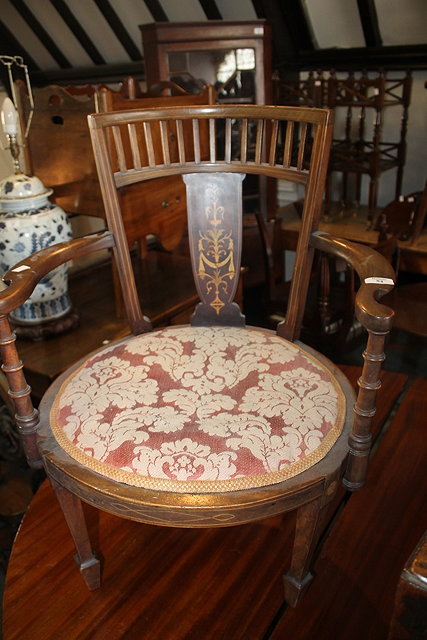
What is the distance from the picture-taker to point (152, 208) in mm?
1835

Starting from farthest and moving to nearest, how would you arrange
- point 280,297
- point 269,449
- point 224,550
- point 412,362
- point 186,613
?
point 412,362
point 280,297
point 224,550
point 186,613
point 269,449

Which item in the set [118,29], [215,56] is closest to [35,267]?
[215,56]

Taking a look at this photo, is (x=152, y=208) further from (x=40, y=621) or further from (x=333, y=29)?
(x=333, y=29)

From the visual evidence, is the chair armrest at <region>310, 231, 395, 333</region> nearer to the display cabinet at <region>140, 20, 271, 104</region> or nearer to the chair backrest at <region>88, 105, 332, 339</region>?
the chair backrest at <region>88, 105, 332, 339</region>

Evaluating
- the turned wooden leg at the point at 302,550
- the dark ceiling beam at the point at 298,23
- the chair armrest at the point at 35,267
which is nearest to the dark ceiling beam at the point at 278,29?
the dark ceiling beam at the point at 298,23

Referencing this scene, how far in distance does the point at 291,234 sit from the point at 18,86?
1613mm

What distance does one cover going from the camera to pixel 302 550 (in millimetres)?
867

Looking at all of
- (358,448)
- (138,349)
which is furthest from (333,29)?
(358,448)

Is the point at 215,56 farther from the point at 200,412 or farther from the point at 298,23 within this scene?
the point at 200,412

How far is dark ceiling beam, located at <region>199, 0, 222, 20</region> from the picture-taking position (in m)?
3.06

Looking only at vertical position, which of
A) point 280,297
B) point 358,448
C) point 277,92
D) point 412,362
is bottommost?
point 412,362

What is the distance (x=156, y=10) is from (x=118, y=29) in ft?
1.25

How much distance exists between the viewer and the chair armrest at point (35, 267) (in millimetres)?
839

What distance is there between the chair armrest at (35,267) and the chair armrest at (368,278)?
417mm
